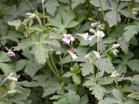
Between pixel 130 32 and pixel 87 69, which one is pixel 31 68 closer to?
pixel 87 69

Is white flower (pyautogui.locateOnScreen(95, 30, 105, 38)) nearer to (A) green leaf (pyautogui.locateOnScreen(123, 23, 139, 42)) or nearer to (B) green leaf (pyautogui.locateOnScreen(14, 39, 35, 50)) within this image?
(A) green leaf (pyautogui.locateOnScreen(123, 23, 139, 42))

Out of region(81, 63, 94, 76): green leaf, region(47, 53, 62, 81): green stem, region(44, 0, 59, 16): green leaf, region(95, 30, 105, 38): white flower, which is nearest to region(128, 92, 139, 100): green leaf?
region(81, 63, 94, 76): green leaf

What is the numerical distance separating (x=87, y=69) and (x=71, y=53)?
0.49 ft

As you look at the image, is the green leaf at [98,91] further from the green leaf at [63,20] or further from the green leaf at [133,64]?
the green leaf at [63,20]

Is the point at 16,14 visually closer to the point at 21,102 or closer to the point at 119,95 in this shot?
the point at 21,102

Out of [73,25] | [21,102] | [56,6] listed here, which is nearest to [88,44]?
[73,25]

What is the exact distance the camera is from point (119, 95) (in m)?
2.19

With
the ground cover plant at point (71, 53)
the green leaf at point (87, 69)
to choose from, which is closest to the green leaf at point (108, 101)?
the ground cover plant at point (71, 53)

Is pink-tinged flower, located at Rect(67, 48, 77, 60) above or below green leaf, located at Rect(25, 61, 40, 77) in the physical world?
above

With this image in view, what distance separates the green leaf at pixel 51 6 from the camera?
2630 mm

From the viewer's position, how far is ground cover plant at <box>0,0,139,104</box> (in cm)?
225

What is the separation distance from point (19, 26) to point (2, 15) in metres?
0.51

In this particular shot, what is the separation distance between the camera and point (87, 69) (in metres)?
2.26

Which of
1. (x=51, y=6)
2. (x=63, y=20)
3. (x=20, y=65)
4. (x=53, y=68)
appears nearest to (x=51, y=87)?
(x=53, y=68)
